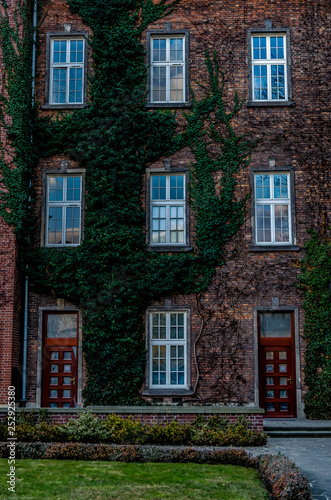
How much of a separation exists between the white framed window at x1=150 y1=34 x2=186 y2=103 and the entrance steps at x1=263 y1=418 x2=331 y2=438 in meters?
9.42

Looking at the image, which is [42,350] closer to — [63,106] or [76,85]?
[63,106]

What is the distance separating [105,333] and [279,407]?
5214 mm

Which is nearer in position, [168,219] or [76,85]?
[168,219]

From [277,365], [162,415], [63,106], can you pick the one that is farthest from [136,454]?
[63,106]

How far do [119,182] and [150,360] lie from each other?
16.5ft

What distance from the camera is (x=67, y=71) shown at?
1700 cm

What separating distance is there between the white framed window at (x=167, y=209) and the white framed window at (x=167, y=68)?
2.41m

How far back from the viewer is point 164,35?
16969mm

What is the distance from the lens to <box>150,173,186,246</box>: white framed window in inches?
643

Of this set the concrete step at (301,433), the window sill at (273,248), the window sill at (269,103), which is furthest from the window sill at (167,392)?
the window sill at (269,103)

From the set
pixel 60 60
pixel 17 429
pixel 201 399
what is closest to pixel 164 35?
pixel 60 60

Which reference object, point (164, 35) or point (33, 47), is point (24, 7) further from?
point (164, 35)

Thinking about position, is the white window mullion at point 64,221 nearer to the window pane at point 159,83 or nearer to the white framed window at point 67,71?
the white framed window at point 67,71

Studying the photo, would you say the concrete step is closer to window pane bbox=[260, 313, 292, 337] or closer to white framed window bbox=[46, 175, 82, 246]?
window pane bbox=[260, 313, 292, 337]
